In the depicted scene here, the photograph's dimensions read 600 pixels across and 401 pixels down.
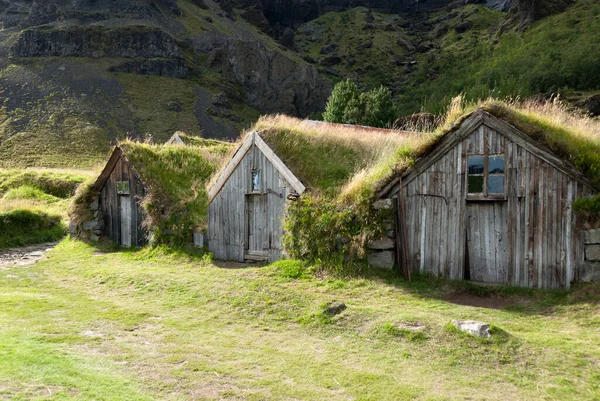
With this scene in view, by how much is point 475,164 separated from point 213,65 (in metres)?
86.7

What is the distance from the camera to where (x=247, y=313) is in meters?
10.2

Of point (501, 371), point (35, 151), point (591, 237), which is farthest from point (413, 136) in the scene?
point (35, 151)

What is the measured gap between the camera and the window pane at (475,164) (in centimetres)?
1161

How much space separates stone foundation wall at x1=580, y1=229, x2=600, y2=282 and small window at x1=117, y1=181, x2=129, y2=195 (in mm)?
16548

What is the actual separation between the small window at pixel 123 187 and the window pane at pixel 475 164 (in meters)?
14.0

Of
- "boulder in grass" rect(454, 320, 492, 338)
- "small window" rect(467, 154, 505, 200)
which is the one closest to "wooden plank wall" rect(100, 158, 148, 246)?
"small window" rect(467, 154, 505, 200)

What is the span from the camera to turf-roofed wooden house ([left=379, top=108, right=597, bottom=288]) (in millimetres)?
10672

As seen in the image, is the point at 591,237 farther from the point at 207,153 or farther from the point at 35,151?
the point at 35,151

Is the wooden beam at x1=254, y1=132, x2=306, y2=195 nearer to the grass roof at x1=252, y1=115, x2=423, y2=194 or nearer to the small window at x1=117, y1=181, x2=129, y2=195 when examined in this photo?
the grass roof at x1=252, y1=115, x2=423, y2=194

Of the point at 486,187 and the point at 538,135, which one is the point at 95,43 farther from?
the point at 538,135

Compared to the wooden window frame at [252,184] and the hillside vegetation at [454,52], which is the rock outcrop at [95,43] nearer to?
the hillside vegetation at [454,52]

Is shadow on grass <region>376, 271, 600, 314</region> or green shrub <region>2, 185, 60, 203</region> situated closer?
shadow on grass <region>376, 271, 600, 314</region>

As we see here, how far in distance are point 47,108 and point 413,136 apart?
64.7 metres

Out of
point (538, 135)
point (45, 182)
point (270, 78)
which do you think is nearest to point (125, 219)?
point (538, 135)
